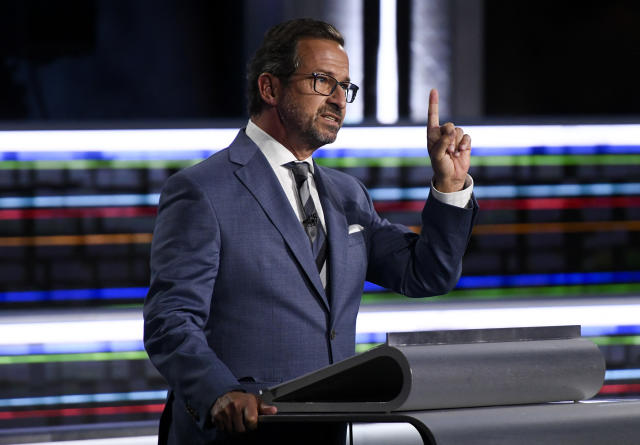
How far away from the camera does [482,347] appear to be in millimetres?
1016

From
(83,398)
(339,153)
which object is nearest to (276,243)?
(339,153)

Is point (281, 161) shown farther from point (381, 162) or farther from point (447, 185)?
point (381, 162)

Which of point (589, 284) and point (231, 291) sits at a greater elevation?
point (231, 291)

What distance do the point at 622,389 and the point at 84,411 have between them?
56.9 inches

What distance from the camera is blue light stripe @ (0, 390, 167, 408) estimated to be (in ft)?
7.38

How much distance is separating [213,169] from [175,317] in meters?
0.26

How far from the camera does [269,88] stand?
1430 mm

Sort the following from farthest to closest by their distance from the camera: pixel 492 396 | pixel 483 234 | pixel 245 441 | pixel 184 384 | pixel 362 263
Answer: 1. pixel 483 234
2. pixel 362 263
3. pixel 245 441
4. pixel 184 384
5. pixel 492 396

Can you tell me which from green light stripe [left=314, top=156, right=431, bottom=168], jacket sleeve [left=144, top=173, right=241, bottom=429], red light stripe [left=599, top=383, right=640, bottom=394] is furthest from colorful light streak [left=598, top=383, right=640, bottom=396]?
jacket sleeve [left=144, top=173, right=241, bottom=429]

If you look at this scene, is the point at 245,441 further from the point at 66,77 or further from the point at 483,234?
the point at 66,77

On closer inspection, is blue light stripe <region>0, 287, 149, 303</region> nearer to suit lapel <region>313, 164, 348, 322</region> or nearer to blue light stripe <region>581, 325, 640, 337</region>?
suit lapel <region>313, 164, 348, 322</region>

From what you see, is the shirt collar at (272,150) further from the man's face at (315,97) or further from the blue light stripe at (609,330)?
the blue light stripe at (609,330)

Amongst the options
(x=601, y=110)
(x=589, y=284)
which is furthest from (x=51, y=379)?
(x=601, y=110)

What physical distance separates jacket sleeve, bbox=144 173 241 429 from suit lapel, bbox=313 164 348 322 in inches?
7.2
